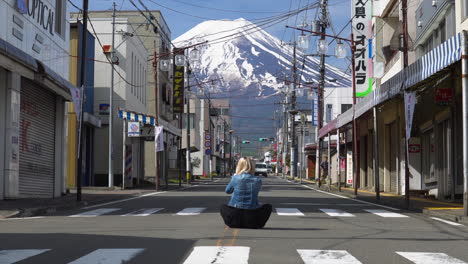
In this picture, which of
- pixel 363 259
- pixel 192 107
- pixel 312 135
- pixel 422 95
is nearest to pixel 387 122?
pixel 422 95

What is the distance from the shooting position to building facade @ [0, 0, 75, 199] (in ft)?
75.4

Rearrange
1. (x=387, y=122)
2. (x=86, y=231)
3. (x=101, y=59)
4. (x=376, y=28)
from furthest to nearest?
(x=101, y=59)
(x=376, y=28)
(x=387, y=122)
(x=86, y=231)

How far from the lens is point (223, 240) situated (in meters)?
11.6

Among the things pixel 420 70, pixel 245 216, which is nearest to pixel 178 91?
pixel 420 70

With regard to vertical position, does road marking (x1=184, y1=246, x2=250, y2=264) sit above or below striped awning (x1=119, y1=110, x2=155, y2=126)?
below

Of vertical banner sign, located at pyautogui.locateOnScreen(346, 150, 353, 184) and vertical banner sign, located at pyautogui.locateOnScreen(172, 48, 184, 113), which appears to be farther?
vertical banner sign, located at pyautogui.locateOnScreen(172, 48, 184, 113)

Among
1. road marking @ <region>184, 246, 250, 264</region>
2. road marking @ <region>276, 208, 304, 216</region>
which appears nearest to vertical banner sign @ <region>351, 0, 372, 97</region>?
road marking @ <region>276, 208, 304, 216</region>

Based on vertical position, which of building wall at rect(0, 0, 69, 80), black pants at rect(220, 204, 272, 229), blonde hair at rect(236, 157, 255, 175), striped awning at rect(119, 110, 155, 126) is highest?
building wall at rect(0, 0, 69, 80)

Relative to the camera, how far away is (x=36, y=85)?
2686 centimetres

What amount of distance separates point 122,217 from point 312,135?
10469 centimetres

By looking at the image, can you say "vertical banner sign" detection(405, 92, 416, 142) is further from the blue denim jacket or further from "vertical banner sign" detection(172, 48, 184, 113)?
"vertical banner sign" detection(172, 48, 184, 113)

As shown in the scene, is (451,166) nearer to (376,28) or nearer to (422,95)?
(422,95)

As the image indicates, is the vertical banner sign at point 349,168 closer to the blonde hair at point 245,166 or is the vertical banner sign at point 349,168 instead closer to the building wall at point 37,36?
the building wall at point 37,36

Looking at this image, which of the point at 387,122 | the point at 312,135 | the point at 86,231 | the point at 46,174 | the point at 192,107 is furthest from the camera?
the point at 312,135
